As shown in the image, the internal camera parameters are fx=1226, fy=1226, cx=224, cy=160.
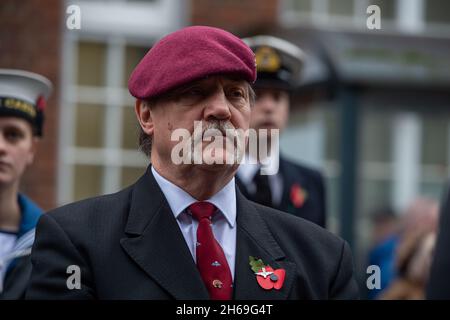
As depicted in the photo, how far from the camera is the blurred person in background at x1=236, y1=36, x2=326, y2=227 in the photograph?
504cm

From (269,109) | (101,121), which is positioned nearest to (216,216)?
→ (269,109)

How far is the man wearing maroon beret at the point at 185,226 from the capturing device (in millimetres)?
2840

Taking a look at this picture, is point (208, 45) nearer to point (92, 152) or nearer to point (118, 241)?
point (118, 241)

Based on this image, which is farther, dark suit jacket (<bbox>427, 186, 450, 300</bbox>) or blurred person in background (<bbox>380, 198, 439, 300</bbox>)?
blurred person in background (<bbox>380, 198, 439, 300</bbox>)

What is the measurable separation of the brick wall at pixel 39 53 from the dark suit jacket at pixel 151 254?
570cm

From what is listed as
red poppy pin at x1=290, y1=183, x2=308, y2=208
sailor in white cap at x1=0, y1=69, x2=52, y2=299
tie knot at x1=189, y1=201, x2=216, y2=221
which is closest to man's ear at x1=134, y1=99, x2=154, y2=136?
tie knot at x1=189, y1=201, x2=216, y2=221

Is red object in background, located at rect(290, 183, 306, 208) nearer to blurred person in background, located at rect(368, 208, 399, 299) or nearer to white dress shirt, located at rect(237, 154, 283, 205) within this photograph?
white dress shirt, located at rect(237, 154, 283, 205)

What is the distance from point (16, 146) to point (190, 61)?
1.62 m

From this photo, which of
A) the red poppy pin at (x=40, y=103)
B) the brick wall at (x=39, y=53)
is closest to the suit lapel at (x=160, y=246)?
the red poppy pin at (x=40, y=103)

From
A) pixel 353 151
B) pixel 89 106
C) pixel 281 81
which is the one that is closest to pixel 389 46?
pixel 353 151

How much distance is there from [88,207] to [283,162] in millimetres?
2531

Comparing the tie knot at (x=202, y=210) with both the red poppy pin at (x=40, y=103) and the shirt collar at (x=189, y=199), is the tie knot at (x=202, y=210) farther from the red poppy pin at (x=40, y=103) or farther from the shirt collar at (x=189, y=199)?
the red poppy pin at (x=40, y=103)

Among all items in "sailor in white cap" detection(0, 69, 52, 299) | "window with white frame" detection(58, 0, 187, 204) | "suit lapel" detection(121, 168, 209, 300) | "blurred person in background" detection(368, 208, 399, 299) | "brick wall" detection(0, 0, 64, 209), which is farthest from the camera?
"window with white frame" detection(58, 0, 187, 204)

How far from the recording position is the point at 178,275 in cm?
283
